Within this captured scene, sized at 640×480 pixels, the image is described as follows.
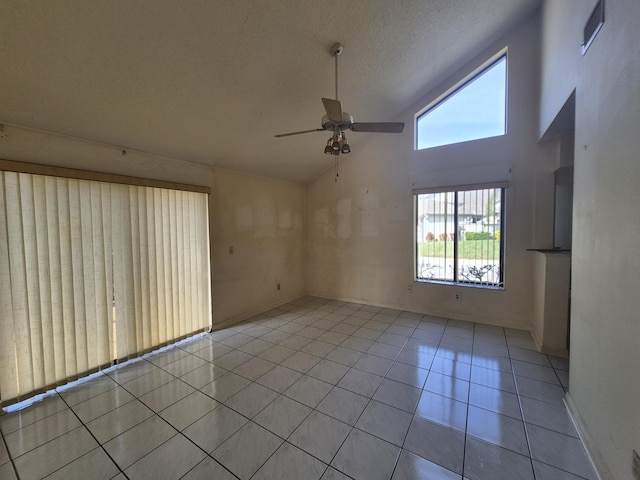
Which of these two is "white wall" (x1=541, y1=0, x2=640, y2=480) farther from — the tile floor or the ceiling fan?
the ceiling fan

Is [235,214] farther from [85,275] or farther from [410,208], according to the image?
[410,208]

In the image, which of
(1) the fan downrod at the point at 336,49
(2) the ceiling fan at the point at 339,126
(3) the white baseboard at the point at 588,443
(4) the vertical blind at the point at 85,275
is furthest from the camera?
(1) the fan downrod at the point at 336,49

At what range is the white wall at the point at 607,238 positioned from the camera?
3.91 feet

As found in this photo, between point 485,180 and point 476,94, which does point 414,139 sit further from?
point 485,180

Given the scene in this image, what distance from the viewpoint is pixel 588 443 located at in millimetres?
1561

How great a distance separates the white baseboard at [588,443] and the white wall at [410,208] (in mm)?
1788

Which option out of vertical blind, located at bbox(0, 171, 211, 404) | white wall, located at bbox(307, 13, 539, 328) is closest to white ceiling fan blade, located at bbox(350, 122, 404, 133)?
white wall, located at bbox(307, 13, 539, 328)

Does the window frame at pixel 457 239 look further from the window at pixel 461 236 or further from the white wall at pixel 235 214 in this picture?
the white wall at pixel 235 214

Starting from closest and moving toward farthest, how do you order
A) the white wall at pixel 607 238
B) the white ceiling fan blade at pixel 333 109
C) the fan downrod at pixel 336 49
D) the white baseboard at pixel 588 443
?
the white wall at pixel 607 238 → the white baseboard at pixel 588 443 → the white ceiling fan blade at pixel 333 109 → the fan downrod at pixel 336 49

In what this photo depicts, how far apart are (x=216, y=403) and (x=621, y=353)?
2.64m

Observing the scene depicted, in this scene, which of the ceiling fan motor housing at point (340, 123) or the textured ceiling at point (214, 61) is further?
the ceiling fan motor housing at point (340, 123)

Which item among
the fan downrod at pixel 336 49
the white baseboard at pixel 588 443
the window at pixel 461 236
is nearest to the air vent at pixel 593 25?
the fan downrod at pixel 336 49

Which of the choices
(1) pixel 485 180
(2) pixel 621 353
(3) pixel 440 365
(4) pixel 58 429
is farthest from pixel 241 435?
(1) pixel 485 180

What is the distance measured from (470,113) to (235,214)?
3882mm
